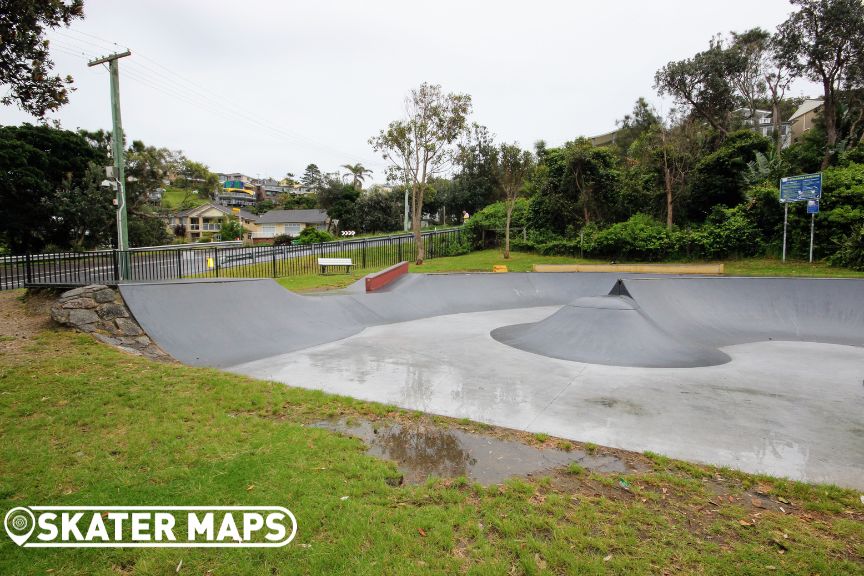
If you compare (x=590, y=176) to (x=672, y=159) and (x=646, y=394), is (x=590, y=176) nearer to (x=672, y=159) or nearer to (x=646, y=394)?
(x=672, y=159)

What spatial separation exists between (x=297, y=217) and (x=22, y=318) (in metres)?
52.9

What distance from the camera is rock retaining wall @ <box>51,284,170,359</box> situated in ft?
23.2

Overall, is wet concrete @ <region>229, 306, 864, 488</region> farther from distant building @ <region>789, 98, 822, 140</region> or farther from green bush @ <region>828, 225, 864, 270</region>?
distant building @ <region>789, 98, 822, 140</region>

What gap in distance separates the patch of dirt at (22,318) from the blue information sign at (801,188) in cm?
1999

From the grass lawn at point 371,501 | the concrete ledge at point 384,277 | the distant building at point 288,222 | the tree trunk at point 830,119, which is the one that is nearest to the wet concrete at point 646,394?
the grass lawn at point 371,501

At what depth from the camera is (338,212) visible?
51.5m

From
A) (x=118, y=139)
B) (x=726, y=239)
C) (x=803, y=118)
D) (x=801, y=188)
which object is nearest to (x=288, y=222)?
(x=118, y=139)

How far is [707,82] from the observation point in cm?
2634

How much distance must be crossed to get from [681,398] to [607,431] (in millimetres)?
1778

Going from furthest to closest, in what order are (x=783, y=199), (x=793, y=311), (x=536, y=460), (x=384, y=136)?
(x=384, y=136) < (x=783, y=199) < (x=793, y=311) < (x=536, y=460)

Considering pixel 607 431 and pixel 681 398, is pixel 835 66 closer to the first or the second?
pixel 681 398

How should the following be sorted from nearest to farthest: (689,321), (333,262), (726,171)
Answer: (689,321)
(333,262)
(726,171)

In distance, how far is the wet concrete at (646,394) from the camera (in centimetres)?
415

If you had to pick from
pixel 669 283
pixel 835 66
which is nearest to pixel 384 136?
pixel 669 283
